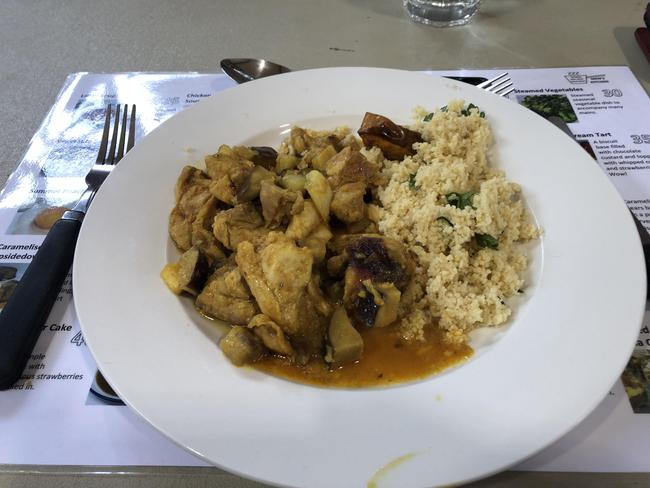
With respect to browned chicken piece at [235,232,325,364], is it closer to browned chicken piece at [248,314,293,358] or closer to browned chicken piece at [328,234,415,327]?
browned chicken piece at [248,314,293,358]

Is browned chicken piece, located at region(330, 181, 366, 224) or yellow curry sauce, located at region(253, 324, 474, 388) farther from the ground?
browned chicken piece, located at region(330, 181, 366, 224)

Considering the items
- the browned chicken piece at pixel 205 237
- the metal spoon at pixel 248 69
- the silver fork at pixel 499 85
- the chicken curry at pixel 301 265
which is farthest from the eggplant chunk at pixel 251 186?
the silver fork at pixel 499 85

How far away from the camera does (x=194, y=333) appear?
159cm

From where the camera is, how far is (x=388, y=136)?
2.19 metres

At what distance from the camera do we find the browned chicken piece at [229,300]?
171cm

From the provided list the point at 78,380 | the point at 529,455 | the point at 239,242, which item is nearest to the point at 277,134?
the point at 239,242

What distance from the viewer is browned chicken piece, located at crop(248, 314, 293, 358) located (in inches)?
62.4

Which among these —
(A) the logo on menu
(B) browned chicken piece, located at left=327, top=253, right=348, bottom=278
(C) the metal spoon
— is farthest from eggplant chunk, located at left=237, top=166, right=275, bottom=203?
(A) the logo on menu

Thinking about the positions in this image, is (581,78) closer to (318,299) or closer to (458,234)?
(458,234)

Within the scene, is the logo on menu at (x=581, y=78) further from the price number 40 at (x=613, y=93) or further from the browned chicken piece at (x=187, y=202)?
the browned chicken piece at (x=187, y=202)

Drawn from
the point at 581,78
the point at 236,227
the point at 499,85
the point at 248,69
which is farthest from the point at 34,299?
the point at 581,78

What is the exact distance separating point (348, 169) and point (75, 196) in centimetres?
137

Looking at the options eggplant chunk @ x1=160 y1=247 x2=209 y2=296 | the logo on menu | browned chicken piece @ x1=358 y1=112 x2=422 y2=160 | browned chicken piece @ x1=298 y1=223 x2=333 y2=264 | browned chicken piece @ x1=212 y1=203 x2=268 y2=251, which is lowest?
eggplant chunk @ x1=160 y1=247 x2=209 y2=296

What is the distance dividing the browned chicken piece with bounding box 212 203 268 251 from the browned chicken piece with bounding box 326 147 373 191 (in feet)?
1.26
